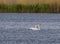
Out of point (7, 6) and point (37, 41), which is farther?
point (7, 6)

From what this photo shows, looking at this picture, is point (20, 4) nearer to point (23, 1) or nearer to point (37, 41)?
point (23, 1)

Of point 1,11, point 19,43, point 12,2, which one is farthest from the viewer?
point 12,2

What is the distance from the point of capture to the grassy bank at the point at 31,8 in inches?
915

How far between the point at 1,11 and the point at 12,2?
209 cm

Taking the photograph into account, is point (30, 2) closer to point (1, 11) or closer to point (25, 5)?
point (25, 5)

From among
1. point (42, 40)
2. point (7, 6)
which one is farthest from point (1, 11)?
point (42, 40)

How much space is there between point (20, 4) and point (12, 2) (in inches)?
32.5

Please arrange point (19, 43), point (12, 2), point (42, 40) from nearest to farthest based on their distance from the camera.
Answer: point (19, 43), point (42, 40), point (12, 2)

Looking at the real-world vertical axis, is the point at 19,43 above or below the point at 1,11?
above

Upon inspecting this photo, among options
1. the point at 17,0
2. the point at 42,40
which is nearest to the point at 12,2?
the point at 17,0

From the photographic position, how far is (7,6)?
939 inches

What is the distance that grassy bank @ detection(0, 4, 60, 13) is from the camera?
23.2 meters

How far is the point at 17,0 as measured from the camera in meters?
25.0

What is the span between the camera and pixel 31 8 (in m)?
23.8
